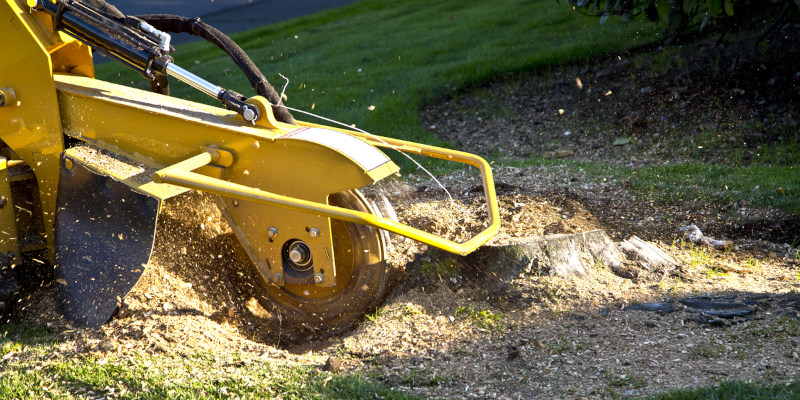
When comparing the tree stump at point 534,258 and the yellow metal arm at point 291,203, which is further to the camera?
the tree stump at point 534,258

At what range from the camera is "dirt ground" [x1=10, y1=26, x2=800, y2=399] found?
2969 millimetres

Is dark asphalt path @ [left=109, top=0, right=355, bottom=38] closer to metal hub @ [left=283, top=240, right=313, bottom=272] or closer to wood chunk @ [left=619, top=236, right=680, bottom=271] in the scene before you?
metal hub @ [left=283, top=240, right=313, bottom=272]

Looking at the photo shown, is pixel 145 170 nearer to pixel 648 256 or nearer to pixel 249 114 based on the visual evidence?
pixel 249 114

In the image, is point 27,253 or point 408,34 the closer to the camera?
point 27,253

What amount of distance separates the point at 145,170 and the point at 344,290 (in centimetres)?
114

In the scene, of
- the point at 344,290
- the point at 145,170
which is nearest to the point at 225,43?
the point at 145,170

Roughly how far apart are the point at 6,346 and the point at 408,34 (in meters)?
8.21

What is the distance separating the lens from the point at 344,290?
353 centimetres

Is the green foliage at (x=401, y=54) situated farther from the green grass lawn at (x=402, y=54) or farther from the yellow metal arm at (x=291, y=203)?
the yellow metal arm at (x=291, y=203)

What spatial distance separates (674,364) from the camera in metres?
2.93

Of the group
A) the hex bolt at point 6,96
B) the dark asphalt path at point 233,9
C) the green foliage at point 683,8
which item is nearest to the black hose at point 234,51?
the hex bolt at point 6,96

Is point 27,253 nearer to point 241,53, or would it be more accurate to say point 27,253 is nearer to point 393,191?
point 241,53

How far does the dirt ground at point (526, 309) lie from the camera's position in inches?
117

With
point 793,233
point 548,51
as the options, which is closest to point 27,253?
point 793,233
